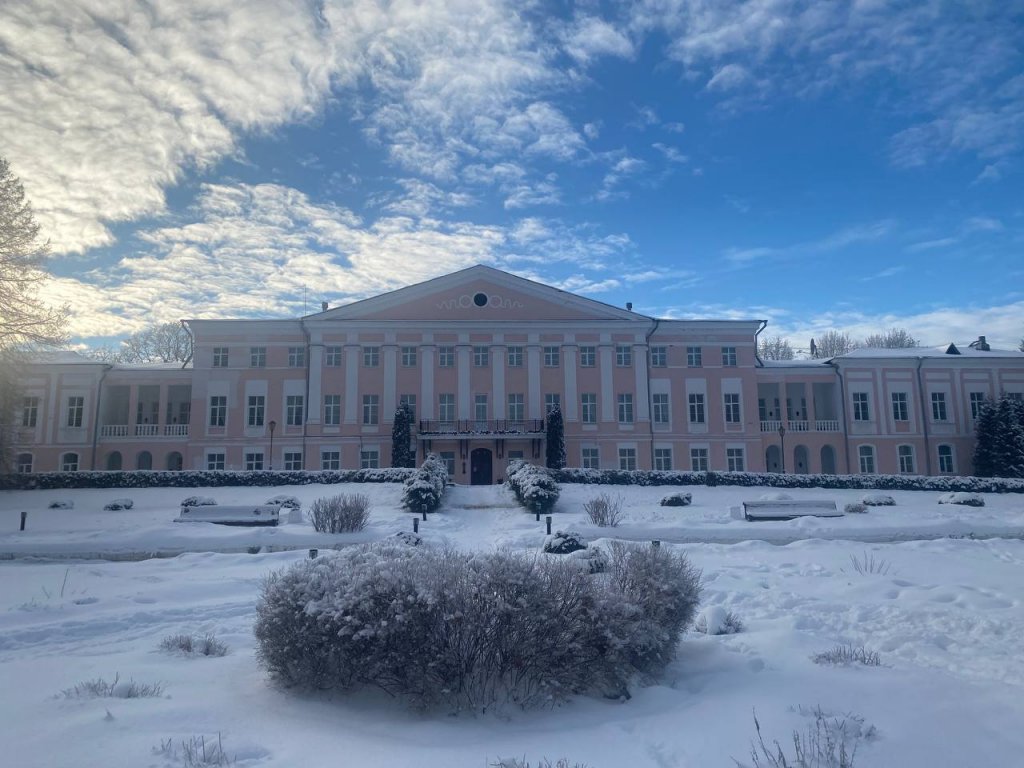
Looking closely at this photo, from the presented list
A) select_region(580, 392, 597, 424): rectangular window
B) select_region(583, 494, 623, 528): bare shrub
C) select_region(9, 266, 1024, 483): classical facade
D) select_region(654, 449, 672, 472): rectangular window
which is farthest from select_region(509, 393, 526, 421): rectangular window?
select_region(583, 494, 623, 528): bare shrub

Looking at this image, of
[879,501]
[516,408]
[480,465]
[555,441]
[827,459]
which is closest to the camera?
[879,501]

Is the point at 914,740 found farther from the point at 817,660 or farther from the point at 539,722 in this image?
the point at 539,722

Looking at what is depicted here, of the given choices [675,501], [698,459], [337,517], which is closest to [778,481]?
[675,501]

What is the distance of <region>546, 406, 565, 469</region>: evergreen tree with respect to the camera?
35.0 metres

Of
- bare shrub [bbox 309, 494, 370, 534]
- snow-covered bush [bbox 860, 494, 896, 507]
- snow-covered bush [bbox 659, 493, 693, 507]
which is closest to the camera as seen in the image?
bare shrub [bbox 309, 494, 370, 534]

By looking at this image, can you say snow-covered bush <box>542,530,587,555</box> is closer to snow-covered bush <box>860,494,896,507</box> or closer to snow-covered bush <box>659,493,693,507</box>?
snow-covered bush <box>659,493,693,507</box>

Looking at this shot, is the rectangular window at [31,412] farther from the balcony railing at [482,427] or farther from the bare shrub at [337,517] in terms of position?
the bare shrub at [337,517]

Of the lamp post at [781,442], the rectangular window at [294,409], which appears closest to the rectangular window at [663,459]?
the lamp post at [781,442]

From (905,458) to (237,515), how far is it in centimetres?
3727

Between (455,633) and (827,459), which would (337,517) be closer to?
(455,633)

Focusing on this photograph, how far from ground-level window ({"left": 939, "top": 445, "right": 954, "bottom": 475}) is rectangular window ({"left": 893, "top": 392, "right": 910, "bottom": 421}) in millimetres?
2712

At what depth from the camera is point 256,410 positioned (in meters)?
37.6

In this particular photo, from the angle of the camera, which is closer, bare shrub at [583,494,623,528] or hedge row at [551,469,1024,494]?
bare shrub at [583,494,623,528]

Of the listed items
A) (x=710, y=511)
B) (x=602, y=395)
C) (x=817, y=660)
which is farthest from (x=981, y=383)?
(x=817, y=660)
